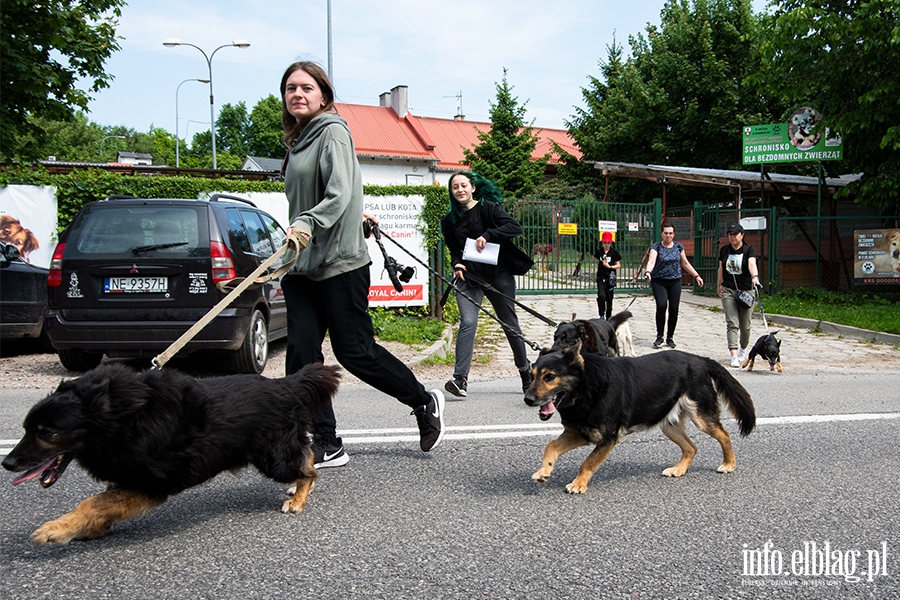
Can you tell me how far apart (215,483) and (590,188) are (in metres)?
31.7

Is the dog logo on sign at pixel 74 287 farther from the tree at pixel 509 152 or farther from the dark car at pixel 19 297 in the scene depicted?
the tree at pixel 509 152

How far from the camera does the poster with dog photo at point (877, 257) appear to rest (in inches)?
671

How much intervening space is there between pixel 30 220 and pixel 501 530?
10.2 m

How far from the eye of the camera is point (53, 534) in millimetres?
2830

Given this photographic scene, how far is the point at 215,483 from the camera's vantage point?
3949 mm

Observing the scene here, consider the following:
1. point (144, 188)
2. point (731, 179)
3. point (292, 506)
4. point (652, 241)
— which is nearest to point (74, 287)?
point (144, 188)

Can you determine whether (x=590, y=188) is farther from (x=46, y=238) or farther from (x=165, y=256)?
(x=165, y=256)

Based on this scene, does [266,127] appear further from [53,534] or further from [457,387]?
[53,534]

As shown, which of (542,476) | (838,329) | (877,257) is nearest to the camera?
(542,476)

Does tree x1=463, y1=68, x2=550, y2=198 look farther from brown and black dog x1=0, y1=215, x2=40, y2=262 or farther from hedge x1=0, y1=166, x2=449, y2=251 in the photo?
brown and black dog x1=0, y1=215, x2=40, y2=262

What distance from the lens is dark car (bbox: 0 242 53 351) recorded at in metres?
8.52

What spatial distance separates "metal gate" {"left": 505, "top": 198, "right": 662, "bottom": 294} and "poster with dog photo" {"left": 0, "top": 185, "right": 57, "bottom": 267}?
10.1 meters

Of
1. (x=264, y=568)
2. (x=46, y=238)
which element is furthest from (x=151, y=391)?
(x=46, y=238)

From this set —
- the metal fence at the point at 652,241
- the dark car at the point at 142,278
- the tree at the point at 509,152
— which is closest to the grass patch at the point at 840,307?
the metal fence at the point at 652,241
